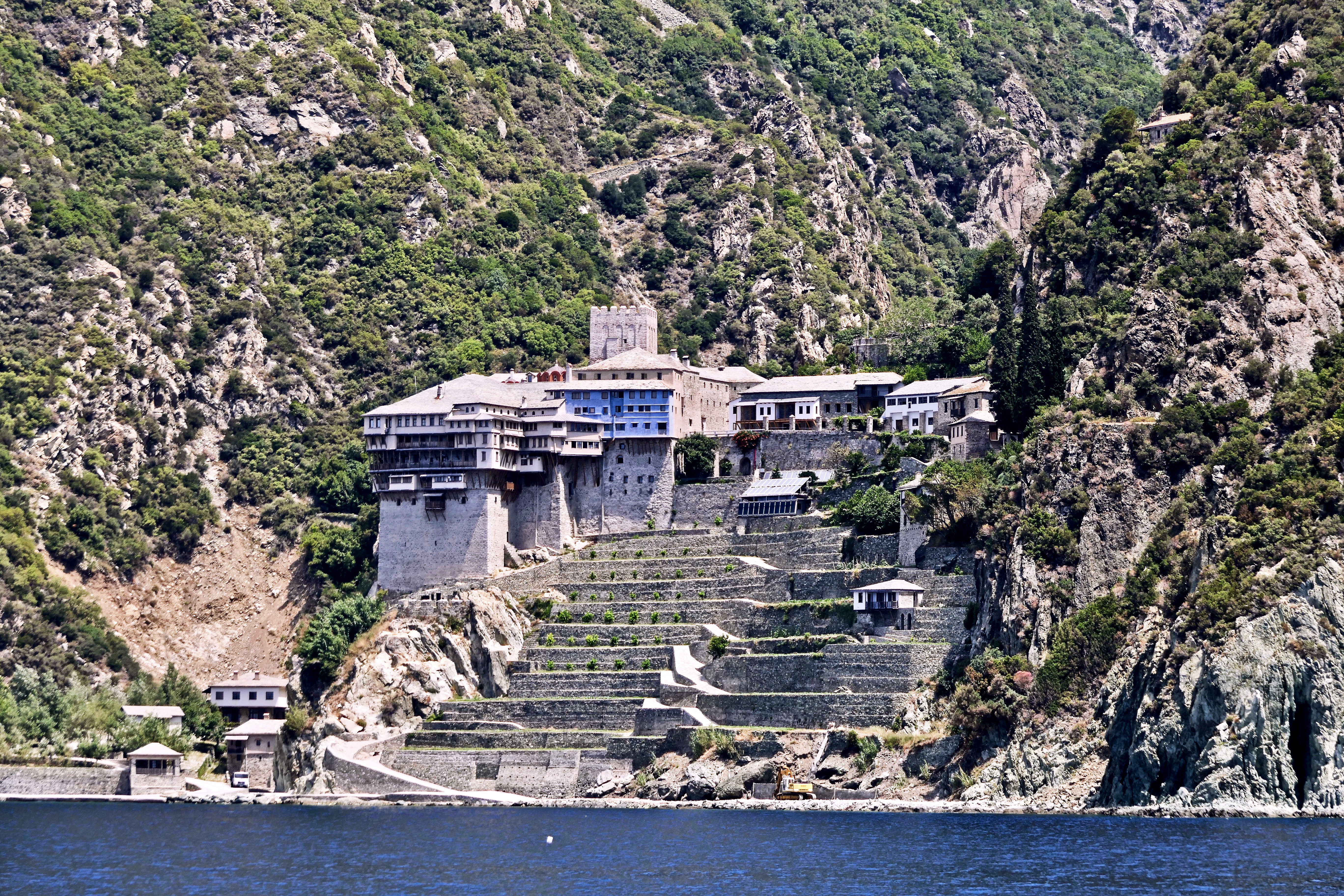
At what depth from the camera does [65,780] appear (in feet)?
377

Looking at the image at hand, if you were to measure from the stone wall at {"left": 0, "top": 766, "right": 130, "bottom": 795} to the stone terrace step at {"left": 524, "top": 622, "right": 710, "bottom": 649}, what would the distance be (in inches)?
829

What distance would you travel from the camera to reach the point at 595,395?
12412 cm

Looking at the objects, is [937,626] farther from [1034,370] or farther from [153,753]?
[153,753]

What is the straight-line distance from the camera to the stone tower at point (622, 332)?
136125 mm

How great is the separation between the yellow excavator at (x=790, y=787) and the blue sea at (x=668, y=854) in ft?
4.74

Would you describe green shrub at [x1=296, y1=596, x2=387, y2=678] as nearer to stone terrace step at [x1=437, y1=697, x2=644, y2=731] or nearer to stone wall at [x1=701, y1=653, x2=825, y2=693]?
stone terrace step at [x1=437, y1=697, x2=644, y2=731]

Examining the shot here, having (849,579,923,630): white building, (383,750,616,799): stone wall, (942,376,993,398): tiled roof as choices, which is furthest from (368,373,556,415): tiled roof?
(849,579,923,630): white building

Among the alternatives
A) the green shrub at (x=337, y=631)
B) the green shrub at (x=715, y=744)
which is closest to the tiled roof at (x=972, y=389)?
the green shrub at (x=715, y=744)

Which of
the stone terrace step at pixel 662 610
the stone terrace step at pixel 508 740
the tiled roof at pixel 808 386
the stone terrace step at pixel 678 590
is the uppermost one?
the tiled roof at pixel 808 386

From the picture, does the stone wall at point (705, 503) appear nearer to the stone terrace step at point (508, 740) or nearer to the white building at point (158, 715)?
the stone terrace step at point (508, 740)

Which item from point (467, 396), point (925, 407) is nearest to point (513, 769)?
point (467, 396)

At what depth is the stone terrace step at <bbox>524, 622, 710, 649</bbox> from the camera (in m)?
111

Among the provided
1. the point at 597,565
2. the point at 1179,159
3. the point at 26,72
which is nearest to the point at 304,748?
the point at 597,565

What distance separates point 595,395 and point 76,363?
36825 millimetres
